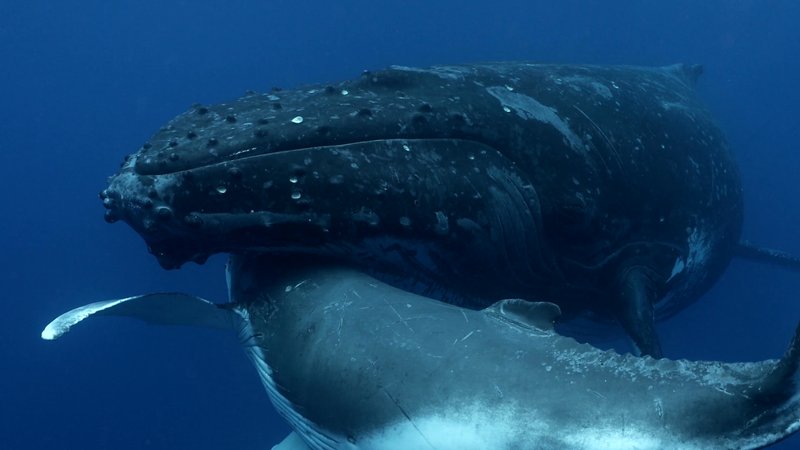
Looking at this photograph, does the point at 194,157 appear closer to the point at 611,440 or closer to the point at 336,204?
the point at 336,204

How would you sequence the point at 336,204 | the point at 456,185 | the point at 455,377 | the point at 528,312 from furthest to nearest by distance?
1. the point at 456,185
2. the point at 336,204
3. the point at 528,312
4. the point at 455,377

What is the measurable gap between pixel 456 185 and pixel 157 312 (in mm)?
2596

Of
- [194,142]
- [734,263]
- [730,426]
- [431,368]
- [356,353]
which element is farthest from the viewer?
[734,263]

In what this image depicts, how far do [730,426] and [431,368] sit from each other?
148 cm

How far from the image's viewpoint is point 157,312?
4938mm

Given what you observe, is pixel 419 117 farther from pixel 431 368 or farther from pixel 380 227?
pixel 431 368

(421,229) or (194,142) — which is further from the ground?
(194,142)

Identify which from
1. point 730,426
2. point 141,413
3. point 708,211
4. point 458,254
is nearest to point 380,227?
point 458,254

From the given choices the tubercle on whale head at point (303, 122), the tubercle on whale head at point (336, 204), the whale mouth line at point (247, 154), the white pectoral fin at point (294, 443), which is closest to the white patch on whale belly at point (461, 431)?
the white pectoral fin at point (294, 443)

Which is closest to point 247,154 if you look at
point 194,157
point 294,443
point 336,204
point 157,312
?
point 194,157

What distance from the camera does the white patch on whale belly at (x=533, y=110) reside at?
6617 millimetres

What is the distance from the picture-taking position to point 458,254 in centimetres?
588

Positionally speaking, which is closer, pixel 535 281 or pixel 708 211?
pixel 535 281

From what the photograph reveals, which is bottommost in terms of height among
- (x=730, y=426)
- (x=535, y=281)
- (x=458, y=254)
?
(x=535, y=281)
